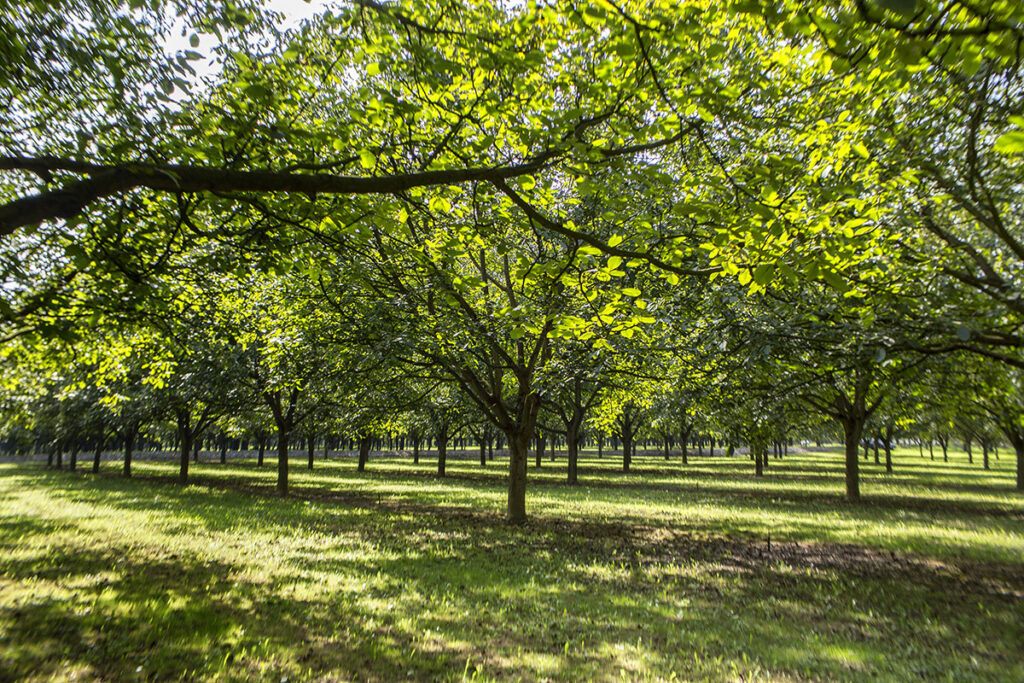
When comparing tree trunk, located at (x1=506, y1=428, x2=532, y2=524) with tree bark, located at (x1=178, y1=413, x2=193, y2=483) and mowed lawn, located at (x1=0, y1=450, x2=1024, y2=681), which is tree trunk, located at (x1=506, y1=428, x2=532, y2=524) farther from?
tree bark, located at (x1=178, y1=413, x2=193, y2=483)

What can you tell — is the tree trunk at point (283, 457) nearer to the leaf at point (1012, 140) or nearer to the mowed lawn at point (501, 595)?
the mowed lawn at point (501, 595)

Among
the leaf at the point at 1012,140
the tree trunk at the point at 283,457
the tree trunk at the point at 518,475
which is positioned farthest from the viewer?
the tree trunk at the point at 283,457

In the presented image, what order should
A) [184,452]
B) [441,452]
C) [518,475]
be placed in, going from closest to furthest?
[518,475]
[184,452]
[441,452]

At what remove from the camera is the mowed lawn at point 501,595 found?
598 centimetres

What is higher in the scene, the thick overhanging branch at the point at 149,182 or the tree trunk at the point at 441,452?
the thick overhanging branch at the point at 149,182

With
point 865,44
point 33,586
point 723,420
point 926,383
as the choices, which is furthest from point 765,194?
point 723,420

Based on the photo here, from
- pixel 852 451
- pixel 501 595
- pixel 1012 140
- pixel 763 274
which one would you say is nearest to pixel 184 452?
pixel 501 595

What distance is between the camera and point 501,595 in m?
8.66

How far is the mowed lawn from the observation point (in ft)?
19.6

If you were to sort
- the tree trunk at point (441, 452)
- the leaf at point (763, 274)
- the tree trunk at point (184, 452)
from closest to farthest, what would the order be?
the leaf at point (763, 274), the tree trunk at point (184, 452), the tree trunk at point (441, 452)

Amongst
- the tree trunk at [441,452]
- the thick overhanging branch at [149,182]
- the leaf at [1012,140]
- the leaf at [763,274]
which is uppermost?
the thick overhanging branch at [149,182]

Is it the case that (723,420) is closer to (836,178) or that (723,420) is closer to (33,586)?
(836,178)

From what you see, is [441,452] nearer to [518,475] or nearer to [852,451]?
[518,475]

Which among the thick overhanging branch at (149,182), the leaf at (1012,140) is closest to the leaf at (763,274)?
the leaf at (1012,140)
